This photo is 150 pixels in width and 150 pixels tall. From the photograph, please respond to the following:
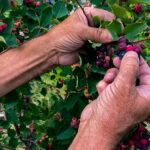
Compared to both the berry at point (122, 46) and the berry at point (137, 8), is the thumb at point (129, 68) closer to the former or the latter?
the berry at point (122, 46)

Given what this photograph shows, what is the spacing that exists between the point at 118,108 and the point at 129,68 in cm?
22

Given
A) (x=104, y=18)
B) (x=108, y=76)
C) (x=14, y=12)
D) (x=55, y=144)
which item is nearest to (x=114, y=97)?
(x=108, y=76)

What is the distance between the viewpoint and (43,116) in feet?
6.80

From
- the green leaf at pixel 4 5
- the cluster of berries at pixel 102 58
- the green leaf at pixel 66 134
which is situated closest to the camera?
the cluster of berries at pixel 102 58

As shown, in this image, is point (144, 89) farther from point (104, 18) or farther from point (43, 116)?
point (43, 116)

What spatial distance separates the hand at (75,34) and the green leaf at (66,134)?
545 millimetres

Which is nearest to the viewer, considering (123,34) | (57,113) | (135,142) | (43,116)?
(123,34)

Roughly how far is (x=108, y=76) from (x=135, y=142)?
1.56 ft

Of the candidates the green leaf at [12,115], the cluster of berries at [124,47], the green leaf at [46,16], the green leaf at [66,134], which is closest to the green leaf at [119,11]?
the cluster of berries at [124,47]

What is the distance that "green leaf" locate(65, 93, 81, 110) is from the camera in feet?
5.53

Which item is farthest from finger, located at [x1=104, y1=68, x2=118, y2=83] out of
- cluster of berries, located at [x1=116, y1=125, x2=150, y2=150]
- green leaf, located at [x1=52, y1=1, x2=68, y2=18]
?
green leaf, located at [x1=52, y1=1, x2=68, y2=18]

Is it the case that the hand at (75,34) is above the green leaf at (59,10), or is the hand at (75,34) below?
below

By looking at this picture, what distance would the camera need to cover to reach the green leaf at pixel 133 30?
39.2 inches

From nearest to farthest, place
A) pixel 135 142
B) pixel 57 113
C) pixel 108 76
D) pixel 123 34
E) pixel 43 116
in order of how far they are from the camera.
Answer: pixel 123 34
pixel 108 76
pixel 135 142
pixel 57 113
pixel 43 116
